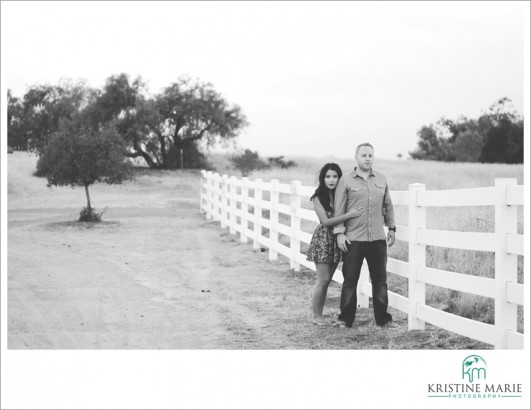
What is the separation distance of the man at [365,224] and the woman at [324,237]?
0.14 meters

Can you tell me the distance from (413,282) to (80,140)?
13.3 meters

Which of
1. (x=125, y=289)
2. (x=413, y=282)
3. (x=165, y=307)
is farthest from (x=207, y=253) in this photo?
(x=413, y=282)

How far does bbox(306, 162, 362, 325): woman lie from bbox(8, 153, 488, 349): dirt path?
0.36m

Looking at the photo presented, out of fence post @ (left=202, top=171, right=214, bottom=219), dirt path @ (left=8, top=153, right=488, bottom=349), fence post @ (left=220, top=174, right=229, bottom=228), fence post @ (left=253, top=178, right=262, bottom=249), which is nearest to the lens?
dirt path @ (left=8, top=153, right=488, bottom=349)

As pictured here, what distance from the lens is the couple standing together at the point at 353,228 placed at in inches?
261

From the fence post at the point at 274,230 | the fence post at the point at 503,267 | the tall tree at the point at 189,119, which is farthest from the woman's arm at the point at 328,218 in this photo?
the tall tree at the point at 189,119

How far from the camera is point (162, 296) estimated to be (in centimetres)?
882

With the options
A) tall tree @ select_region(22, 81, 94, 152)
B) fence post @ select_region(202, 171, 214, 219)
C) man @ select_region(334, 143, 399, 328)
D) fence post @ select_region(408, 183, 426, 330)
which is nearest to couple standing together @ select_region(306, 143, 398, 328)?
man @ select_region(334, 143, 399, 328)

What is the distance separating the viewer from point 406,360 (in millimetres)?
5301

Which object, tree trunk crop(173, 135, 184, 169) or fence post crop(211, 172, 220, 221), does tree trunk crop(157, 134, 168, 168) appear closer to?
tree trunk crop(173, 135, 184, 169)

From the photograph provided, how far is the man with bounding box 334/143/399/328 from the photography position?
661 cm

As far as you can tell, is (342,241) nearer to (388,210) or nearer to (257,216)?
(388,210)

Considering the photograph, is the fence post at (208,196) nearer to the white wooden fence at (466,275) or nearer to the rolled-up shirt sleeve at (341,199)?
the white wooden fence at (466,275)

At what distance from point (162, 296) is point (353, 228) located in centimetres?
306
